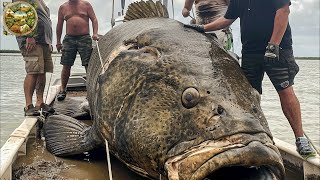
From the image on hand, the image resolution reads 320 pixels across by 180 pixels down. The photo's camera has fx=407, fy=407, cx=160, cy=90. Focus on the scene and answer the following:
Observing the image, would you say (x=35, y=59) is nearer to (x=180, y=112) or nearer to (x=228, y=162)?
(x=180, y=112)

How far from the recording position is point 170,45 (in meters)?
3.37

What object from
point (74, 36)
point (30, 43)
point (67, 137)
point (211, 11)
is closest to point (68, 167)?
point (67, 137)

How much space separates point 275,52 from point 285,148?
1.02 metres

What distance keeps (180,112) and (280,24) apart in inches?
70.4

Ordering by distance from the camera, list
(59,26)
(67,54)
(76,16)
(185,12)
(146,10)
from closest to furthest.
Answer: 1. (146,10)
2. (185,12)
3. (67,54)
4. (76,16)
5. (59,26)

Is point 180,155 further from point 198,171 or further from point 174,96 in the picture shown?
point 174,96

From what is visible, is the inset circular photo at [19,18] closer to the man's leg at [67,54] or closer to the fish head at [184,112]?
the man's leg at [67,54]

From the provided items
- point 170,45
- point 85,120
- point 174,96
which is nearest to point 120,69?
point 170,45

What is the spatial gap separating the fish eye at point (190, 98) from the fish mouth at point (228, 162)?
35cm

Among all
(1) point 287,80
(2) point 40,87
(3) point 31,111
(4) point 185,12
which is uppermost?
(4) point 185,12

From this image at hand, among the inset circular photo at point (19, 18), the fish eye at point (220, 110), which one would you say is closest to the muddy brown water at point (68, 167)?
the fish eye at point (220, 110)

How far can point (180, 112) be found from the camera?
9.26ft

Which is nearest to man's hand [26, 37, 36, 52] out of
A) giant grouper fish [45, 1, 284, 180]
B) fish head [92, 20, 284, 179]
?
giant grouper fish [45, 1, 284, 180]

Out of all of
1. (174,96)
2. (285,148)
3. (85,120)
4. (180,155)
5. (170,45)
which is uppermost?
(170,45)
